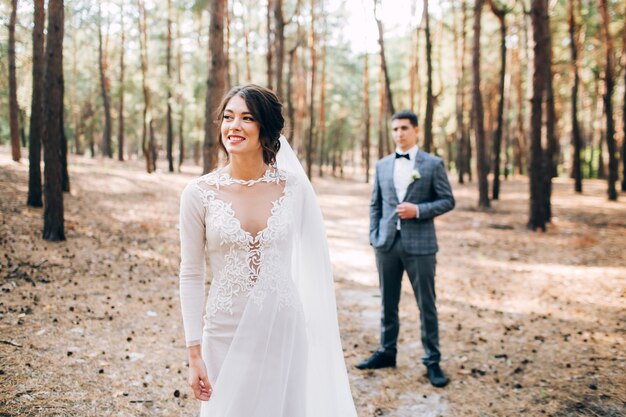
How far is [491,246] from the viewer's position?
37.6ft

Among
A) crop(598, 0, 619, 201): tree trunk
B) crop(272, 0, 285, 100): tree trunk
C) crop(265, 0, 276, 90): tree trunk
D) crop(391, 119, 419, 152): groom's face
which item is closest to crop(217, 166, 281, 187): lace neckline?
crop(391, 119, 419, 152): groom's face

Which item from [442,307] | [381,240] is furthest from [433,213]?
[442,307]

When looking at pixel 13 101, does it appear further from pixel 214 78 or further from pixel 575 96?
pixel 575 96

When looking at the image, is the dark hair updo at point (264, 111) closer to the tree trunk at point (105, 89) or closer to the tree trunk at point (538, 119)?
the tree trunk at point (538, 119)

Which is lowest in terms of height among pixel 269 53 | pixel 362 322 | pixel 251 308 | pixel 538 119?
pixel 362 322

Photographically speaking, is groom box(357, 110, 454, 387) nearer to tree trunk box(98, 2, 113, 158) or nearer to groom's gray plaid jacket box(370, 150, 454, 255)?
groom's gray plaid jacket box(370, 150, 454, 255)

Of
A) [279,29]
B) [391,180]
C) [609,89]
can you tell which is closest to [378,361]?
[391,180]

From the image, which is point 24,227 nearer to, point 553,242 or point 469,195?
point 553,242

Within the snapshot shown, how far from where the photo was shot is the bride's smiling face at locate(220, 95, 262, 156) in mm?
2348

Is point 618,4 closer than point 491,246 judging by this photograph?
No

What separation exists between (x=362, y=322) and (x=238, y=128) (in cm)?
494

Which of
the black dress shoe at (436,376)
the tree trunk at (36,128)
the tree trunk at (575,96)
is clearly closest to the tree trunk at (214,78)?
the tree trunk at (36,128)

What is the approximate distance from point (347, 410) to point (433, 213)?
102 inches

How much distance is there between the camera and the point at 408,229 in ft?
15.5
